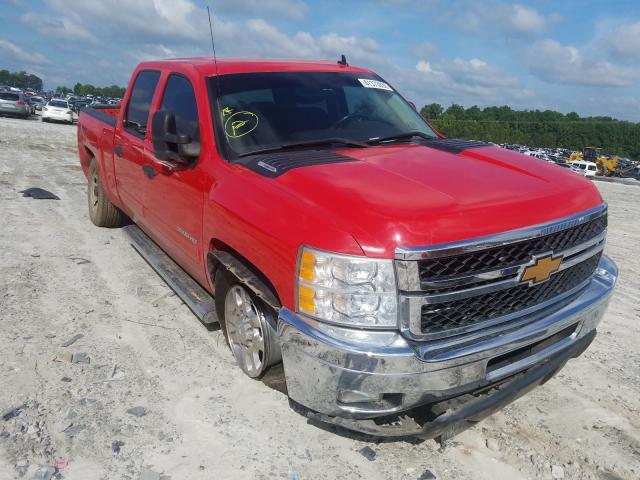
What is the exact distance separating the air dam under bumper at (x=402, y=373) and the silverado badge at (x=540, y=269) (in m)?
0.24

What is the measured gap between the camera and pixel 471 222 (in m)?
2.43

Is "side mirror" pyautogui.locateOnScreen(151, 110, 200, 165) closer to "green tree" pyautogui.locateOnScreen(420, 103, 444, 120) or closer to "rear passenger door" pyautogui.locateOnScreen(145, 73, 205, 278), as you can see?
"rear passenger door" pyautogui.locateOnScreen(145, 73, 205, 278)

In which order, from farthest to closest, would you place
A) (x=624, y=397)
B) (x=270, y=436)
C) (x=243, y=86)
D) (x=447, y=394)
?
(x=243, y=86) → (x=624, y=397) → (x=270, y=436) → (x=447, y=394)

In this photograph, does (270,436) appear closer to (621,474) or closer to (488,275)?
(488,275)

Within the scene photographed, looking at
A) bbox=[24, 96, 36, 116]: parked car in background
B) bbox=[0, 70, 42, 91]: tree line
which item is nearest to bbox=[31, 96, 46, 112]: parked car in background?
bbox=[24, 96, 36, 116]: parked car in background

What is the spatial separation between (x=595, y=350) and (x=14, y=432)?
3.77 metres

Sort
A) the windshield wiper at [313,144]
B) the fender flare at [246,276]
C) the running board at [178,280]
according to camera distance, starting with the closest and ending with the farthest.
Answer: the fender flare at [246,276] → the windshield wiper at [313,144] → the running board at [178,280]

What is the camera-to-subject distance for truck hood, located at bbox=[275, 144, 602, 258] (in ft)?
7.71

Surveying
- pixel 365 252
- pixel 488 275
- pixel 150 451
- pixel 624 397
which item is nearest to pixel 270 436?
pixel 150 451

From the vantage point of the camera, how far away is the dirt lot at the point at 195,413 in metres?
2.66

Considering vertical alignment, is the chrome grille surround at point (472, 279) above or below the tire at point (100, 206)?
above

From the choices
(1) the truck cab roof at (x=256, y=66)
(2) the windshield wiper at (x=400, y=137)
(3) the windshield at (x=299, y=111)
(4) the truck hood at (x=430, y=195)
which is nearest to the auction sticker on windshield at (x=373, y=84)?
(3) the windshield at (x=299, y=111)

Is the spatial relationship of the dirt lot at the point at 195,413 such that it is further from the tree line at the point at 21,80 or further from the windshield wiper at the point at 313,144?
the tree line at the point at 21,80

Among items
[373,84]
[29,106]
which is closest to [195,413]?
[373,84]
